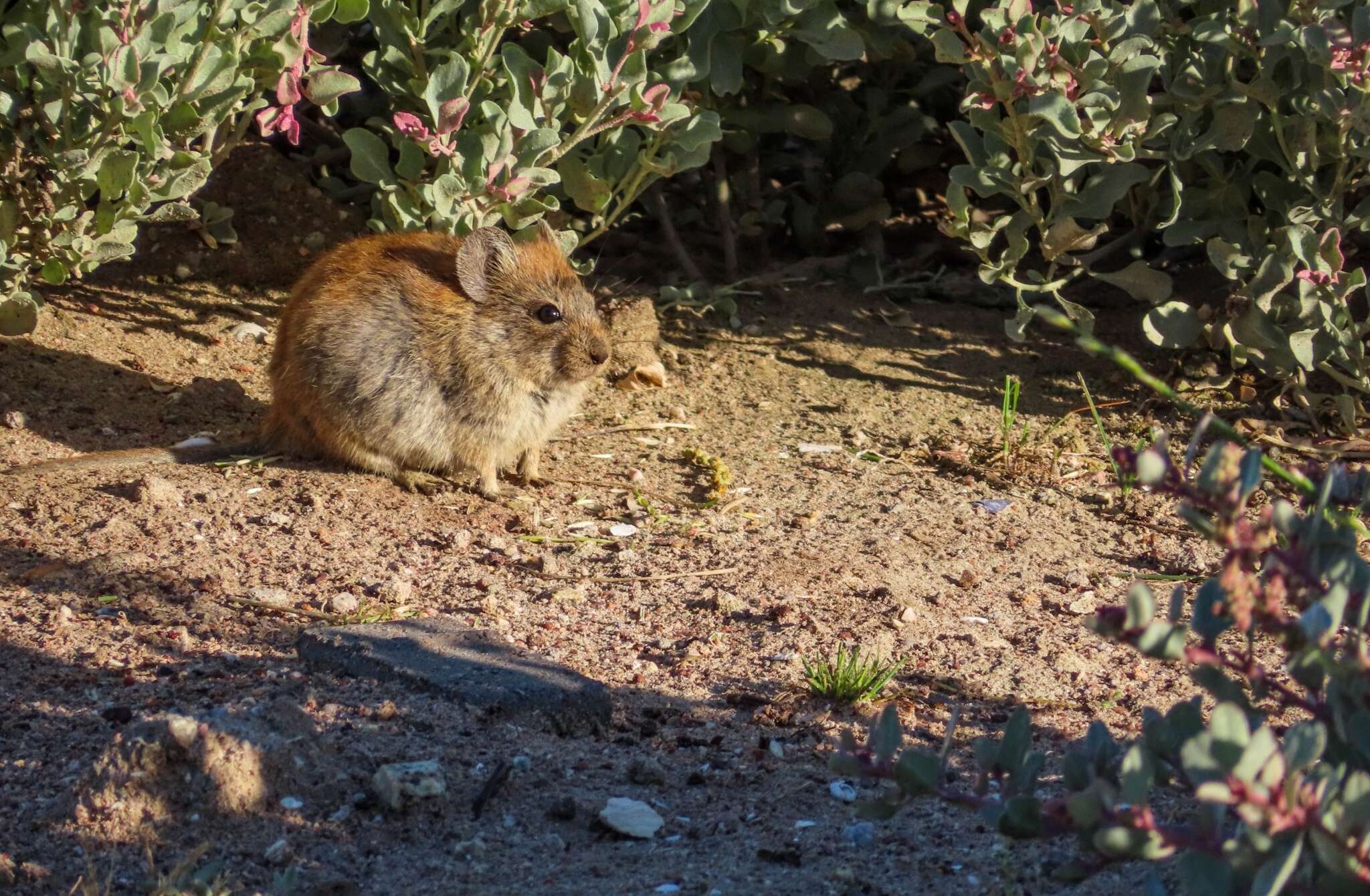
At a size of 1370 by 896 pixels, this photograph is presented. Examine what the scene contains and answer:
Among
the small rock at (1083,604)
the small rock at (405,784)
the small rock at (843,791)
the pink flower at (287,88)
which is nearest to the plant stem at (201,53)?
the pink flower at (287,88)

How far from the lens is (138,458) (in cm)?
520

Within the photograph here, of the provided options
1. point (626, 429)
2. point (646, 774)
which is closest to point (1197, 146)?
point (626, 429)

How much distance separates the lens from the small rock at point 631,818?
3.04 meters

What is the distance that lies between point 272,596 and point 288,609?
0.14 metres

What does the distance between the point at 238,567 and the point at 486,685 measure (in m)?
1.25

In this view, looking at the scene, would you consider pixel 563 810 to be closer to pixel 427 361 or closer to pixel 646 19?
pixel 427 361

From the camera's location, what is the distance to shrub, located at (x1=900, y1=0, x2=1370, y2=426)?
5.01m

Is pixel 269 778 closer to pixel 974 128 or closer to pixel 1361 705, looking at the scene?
pixel 1361 705

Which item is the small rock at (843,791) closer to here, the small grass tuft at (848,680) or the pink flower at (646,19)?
the small grass tuft at (848,680)

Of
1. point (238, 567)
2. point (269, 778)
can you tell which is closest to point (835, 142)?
point (238, 567)

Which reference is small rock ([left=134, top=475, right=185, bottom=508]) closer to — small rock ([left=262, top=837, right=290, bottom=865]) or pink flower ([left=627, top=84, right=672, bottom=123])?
pink flower ([left=627, top=84, right=672, bottom=123])

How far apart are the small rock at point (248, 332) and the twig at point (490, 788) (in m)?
3.81

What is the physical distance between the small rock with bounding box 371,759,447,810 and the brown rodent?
227cm

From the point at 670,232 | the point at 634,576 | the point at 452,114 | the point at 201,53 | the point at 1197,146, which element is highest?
the point at 1197,146
